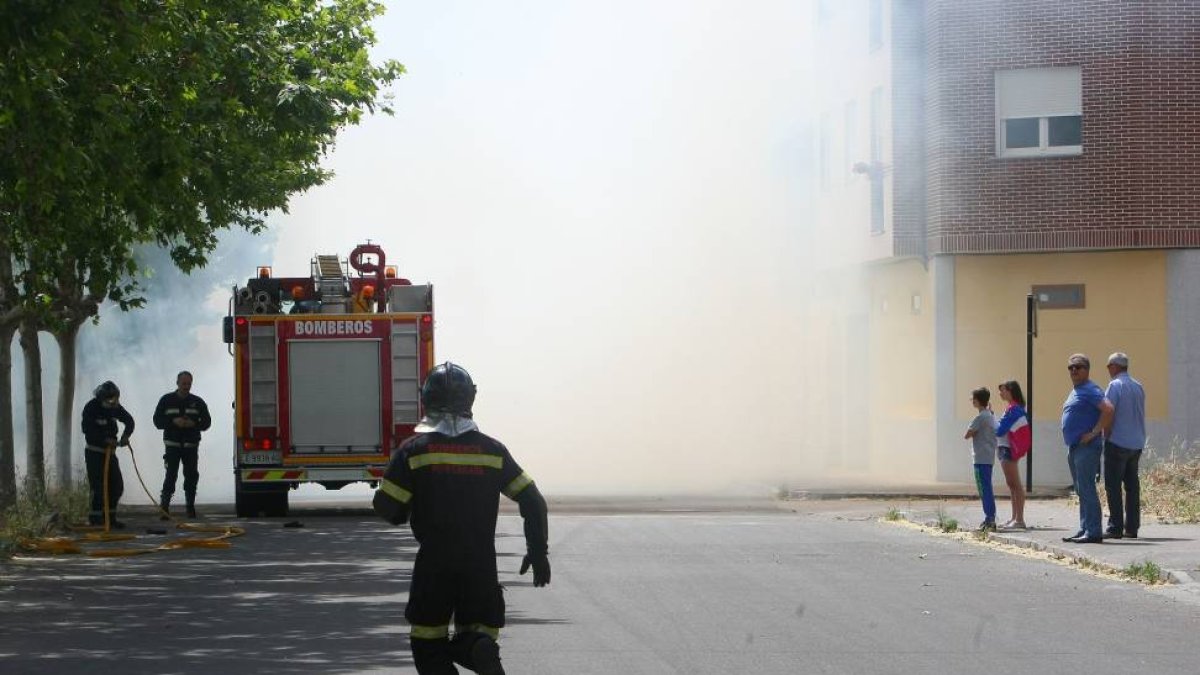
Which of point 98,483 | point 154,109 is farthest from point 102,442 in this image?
point 154,109

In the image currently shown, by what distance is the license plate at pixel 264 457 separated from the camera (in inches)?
906

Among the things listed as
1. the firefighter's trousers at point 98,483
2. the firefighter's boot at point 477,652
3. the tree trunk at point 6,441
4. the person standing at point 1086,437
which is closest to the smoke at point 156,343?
the tree trunk at point 6,441

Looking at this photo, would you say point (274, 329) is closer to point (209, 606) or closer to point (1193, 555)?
point (209, 606)

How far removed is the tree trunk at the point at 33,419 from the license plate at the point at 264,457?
2.43m

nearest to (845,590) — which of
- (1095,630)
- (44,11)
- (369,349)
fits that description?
(1095,630)

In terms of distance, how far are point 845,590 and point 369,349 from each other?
10.6 meters

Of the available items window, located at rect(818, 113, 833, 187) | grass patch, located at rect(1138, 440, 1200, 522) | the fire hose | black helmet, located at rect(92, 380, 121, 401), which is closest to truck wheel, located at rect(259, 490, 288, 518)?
the fire hose

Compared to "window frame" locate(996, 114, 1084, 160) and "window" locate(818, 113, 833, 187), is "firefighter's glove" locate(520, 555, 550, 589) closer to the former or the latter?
"window frame" locate(996, 114, 1084, 160)

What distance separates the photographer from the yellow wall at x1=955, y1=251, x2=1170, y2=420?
30.1m

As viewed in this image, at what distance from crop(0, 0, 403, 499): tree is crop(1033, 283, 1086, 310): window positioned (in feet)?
41.7

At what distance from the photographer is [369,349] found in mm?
23188

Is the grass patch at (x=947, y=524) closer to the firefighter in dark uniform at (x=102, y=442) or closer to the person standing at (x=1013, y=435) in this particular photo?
the person standing at (x=1013, y=435)

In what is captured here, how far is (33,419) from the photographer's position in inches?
950

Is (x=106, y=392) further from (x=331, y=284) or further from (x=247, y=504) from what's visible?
(x=331, y=284)
